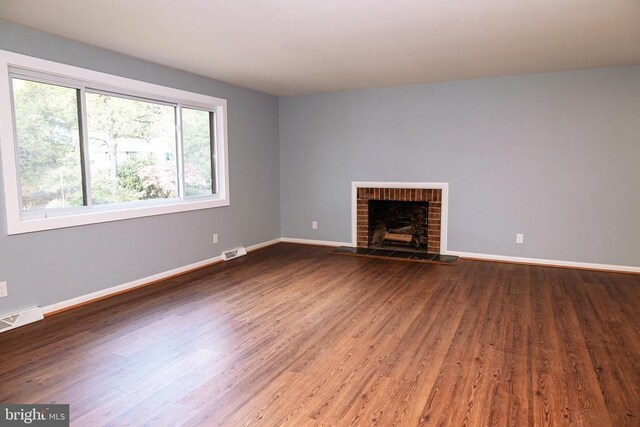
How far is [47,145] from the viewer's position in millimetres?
3455

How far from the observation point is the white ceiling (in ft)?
9.06

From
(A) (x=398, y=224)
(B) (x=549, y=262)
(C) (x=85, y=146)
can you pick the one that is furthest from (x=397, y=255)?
(C) (x=85, y=146)

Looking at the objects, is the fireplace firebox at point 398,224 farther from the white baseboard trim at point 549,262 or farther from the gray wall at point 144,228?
the gray wall at point 144,228

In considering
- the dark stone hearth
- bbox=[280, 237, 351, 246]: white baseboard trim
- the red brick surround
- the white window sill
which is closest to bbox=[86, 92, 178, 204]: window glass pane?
the white window sill

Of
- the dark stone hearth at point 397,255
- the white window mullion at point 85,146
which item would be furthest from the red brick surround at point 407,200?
the white window mullion at point 85,146

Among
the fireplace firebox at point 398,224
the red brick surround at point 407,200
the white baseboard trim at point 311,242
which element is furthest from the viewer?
the white baseboard trim at point 311,242

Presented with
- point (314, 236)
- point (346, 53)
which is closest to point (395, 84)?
point (346, 53)

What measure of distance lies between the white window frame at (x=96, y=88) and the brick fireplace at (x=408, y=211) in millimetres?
2016

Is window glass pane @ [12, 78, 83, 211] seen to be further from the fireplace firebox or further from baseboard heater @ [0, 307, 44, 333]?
the fireplace firebox

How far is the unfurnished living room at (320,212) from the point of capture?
2.33 m

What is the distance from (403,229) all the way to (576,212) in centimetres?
223

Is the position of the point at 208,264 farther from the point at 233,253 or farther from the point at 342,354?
the point at 342,354

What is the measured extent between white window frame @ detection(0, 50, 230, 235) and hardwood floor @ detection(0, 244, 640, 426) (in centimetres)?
81

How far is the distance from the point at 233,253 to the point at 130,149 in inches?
77.0
